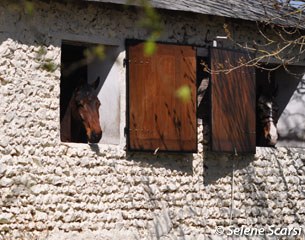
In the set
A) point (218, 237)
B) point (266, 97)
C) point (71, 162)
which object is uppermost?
point (266, 97)

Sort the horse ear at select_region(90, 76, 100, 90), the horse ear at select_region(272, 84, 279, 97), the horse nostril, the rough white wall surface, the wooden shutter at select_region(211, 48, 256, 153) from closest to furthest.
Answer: the rough white wall surface
the horse nostril
the horse ear at select_region(90, 76, 100, 90)
the wooden shutter at select_region(211, 48, 256, 153)
the horse ear at select_region(272, 84, 279, 97)

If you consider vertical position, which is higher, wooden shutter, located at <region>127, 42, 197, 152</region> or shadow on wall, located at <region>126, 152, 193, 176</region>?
wooden shutter, located at <region>127, 42, 197, 152</region>

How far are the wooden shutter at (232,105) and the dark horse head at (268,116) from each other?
0.37 meters

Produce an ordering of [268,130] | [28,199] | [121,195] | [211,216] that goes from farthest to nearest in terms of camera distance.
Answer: [268,130]
[211,216]
[121,195]
[28,199]

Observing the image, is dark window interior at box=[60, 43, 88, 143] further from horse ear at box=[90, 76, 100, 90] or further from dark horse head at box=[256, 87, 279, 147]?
dark horse head at box=[256, 87, 279, 147]

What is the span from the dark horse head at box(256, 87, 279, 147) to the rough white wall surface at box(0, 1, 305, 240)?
7.9 inches

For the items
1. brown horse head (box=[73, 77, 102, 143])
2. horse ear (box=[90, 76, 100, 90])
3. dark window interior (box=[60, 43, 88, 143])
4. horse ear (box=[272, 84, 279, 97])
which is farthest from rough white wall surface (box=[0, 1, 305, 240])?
Result: horse ear (box=[272, 84, 279, 97])

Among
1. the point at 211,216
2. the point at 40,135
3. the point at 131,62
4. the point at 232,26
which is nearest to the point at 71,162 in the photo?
the point at 40,135

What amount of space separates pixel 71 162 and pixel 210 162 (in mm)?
2116

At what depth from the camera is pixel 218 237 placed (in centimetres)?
1180

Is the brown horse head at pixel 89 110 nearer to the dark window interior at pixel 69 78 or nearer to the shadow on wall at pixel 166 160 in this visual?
the dark window interior at pixel 69 78

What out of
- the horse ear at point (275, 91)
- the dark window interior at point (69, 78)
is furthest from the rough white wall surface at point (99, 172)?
the horse ear at point (275, 91)

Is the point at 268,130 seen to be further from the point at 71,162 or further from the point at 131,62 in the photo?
the point at 71,162

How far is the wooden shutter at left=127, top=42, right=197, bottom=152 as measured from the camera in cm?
1107
